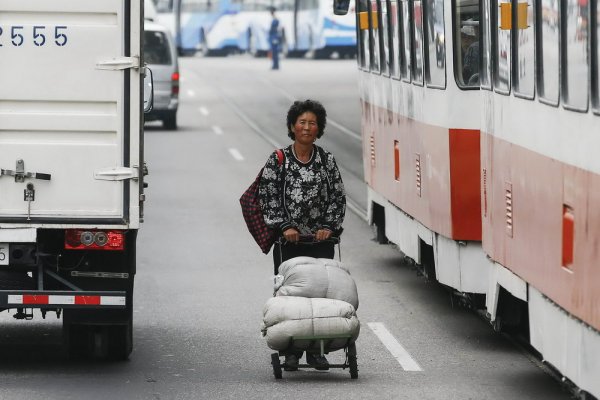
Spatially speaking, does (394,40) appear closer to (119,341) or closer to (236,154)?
(119,341)

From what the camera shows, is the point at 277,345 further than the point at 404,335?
No

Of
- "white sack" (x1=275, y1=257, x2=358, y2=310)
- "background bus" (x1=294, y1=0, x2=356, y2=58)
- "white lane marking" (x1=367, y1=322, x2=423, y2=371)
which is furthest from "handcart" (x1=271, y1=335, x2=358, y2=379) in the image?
"background bus" (x1=294, y1=0, x2=356, y2=58)

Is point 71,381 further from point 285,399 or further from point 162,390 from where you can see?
point 285,399

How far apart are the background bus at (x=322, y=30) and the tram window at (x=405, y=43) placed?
5078cm

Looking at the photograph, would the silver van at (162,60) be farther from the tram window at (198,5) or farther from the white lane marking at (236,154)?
the tram window at (198,5)

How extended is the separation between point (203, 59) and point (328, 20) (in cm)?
862

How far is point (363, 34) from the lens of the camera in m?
16.2

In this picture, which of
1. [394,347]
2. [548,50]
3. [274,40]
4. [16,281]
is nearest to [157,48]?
[394,347]

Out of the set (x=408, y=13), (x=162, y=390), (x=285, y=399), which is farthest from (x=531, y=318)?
(x=408, y=13)

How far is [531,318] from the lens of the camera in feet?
28.8

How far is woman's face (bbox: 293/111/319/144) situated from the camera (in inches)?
388

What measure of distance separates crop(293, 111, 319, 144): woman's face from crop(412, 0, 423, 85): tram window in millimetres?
2733

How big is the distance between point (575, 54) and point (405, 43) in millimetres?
5743

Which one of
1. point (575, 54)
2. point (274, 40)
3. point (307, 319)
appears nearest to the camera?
point (575, 54)
